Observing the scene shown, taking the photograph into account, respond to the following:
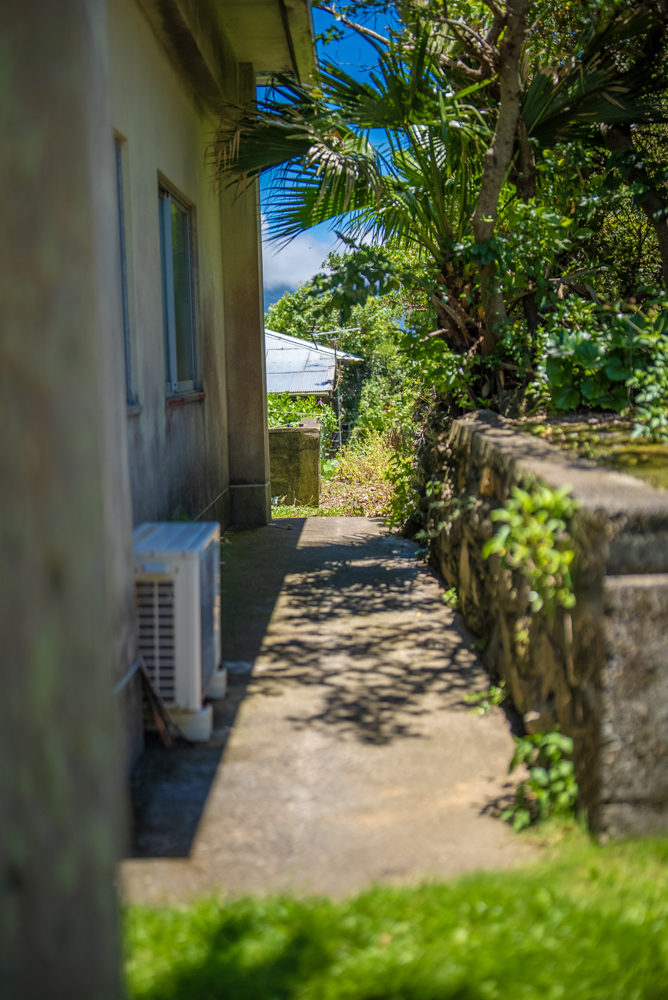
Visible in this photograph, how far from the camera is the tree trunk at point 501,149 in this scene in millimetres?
5098

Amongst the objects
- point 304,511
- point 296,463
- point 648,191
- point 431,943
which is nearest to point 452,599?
point 431,943

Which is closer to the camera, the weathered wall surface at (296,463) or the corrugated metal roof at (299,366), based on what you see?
the weathered wall surface at (296,463)

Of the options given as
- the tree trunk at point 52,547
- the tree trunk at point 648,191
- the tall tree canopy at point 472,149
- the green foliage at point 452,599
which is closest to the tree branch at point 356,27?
the tall tree canopy at point 472,149

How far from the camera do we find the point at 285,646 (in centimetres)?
427

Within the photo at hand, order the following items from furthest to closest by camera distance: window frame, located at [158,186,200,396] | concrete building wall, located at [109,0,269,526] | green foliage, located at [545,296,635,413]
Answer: window frame, located at [158,186,200,396], concrete building wall, located at [109,0,269,526], green foliage, located at [545,296,635,413]

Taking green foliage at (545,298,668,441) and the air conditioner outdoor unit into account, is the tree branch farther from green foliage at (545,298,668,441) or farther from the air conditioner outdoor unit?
the air conditioner outdoor unit

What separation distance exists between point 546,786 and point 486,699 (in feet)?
2.93

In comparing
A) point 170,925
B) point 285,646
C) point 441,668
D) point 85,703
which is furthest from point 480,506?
point 85,703

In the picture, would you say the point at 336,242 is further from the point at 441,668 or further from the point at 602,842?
the point at 602,842

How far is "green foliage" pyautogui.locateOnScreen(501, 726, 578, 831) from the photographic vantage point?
2.53 metres

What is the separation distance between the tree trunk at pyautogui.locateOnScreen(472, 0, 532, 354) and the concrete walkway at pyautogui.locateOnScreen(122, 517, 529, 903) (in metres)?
2.15

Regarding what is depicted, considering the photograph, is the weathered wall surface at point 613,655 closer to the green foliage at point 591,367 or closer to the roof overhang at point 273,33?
the green foliage at point 591,367

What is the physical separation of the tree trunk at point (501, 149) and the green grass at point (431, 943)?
3983 mm

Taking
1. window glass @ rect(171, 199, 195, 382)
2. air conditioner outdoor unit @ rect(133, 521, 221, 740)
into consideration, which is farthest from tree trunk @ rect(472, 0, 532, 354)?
air conditioner outdoor unit @ rect(133, 521, 221, 740)
